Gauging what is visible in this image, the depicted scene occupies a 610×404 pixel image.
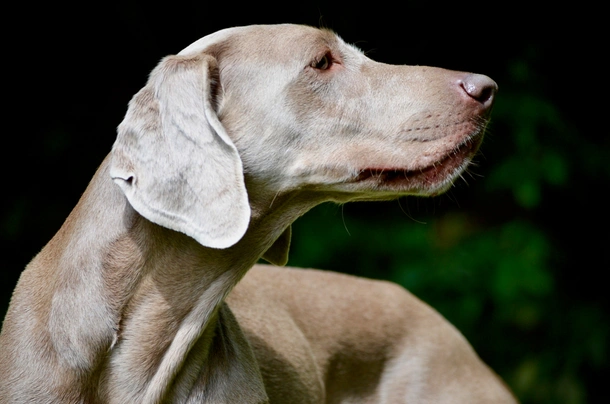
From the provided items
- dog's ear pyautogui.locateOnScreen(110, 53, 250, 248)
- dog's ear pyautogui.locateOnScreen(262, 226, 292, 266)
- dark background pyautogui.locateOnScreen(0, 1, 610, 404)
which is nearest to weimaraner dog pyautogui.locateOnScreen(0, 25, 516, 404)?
dog's ear pyautogui.locateOnScreen(110, 53, 250, 248)

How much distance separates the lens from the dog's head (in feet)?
9.07

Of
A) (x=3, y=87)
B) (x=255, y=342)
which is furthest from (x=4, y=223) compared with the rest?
(x=255, y=342)

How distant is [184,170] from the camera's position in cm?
264

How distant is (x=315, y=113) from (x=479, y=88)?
1.84 ft

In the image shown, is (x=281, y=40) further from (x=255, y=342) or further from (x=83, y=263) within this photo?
(x=255, y=342)

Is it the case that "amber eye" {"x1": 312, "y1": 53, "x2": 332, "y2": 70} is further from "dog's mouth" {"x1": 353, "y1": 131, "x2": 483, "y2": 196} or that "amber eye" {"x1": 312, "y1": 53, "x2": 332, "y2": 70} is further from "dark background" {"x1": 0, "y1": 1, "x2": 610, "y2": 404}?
"dark background" {"x1": 0, "y1": 1, "x2": 610, "y2": 404}

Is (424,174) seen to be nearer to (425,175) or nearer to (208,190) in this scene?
(425,175)

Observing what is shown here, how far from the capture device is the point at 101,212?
285 centimetres

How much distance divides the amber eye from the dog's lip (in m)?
0.40

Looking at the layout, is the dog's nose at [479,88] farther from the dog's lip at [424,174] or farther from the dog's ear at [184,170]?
the dog's ear at [184,170]

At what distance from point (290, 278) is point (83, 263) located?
56.7 inches

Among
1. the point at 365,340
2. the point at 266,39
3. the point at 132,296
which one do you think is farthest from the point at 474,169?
the point at 132,296

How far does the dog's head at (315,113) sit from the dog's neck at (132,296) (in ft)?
0.77

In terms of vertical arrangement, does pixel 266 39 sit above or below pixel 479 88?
above
